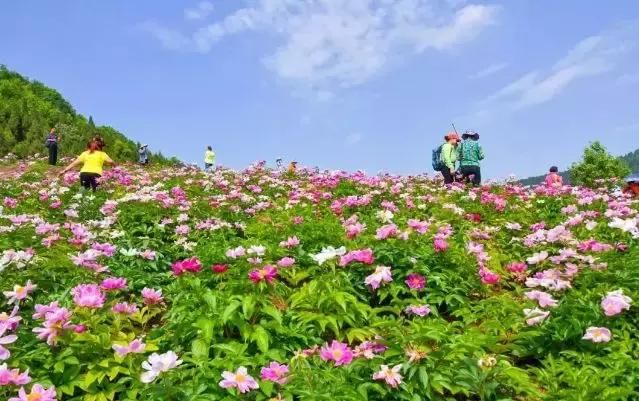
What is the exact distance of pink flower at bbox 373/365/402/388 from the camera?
3.18m

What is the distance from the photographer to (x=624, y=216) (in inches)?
280

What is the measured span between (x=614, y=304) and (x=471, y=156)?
8987 mm

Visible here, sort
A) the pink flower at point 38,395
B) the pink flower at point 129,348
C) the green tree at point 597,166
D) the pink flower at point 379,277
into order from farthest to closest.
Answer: the green tree at point 597,166 < the pink flower at point 379,277 < the pink flower at point 129,348 < the pink flower at point 38,395

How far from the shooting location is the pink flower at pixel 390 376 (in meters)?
3.18

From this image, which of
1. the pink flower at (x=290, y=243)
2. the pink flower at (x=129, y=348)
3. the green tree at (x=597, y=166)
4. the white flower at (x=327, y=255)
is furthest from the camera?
the green tree at (x=597, y=166)

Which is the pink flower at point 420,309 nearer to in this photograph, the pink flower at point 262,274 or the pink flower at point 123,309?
the pink flower at point 262,274

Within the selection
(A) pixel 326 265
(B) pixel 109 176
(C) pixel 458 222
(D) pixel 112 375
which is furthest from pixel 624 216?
(B) pixel 109 176

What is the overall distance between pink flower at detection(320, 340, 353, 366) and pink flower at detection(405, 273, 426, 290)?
1.39 metres

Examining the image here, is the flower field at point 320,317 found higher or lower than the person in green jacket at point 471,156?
lower

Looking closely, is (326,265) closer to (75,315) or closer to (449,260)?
(449,260)

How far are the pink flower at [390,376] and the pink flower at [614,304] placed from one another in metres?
1.46

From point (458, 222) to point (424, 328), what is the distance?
14.7 feet

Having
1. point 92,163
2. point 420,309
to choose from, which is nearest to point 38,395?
point 420,309

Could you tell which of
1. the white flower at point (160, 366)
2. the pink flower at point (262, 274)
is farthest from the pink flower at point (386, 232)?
the white flower at point (160, 366)
